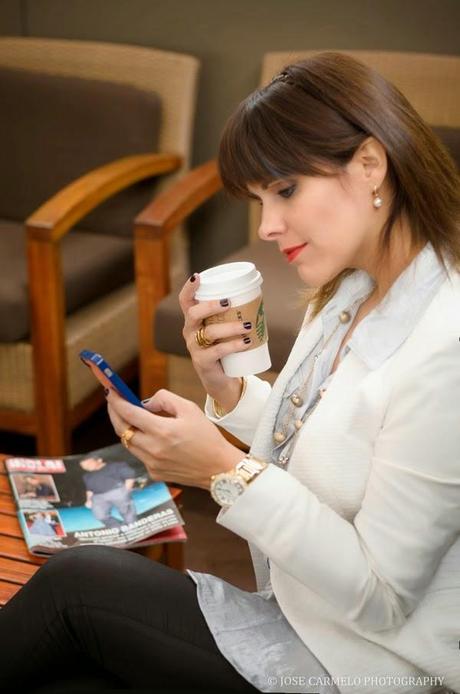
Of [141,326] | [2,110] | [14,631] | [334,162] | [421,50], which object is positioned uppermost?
[334,162]

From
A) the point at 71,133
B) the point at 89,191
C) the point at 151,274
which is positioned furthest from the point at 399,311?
the point at 71,133

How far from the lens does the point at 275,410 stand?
4.69 feet

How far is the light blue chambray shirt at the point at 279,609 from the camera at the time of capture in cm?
123

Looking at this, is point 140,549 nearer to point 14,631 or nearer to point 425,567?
point 14,631

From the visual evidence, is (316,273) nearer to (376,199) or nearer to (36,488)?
(376,199)

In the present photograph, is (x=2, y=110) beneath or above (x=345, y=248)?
beneath

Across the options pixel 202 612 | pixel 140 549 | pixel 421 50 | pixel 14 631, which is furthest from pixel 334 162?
pixel 421 50

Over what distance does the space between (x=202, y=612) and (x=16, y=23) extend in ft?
8.20

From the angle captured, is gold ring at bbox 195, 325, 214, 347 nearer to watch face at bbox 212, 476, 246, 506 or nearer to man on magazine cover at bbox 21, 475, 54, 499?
watch face at bbox 212, 476, 246, 506

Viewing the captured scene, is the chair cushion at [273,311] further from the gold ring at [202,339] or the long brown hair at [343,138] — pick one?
the long brown hair at [343,138]

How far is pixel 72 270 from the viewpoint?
8.76 feet

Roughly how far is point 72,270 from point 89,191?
0.22 m

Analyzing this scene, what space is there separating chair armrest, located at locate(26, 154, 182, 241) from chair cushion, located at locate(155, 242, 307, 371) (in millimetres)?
307

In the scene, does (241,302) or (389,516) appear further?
(241,302)
